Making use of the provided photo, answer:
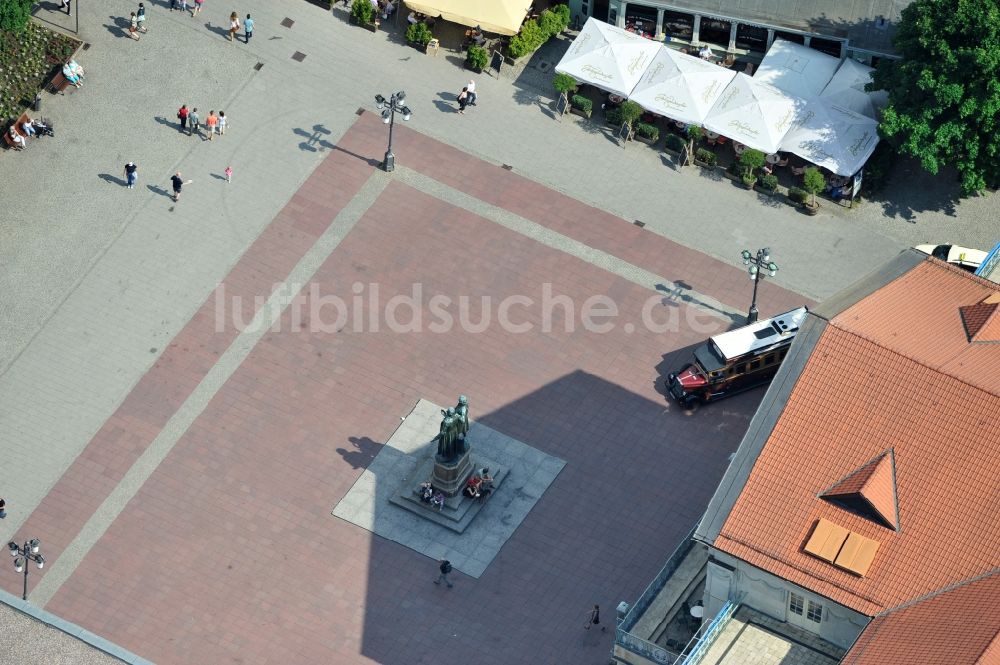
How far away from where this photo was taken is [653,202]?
97.8 m

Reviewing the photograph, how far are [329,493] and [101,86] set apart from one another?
25.3 metres

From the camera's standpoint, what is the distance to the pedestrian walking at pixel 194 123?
97.5 meters

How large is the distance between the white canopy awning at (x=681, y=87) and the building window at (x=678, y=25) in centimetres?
313

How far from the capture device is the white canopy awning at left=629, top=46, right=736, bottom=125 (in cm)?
9931

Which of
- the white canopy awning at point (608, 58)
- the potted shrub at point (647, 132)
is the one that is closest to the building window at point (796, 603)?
the potted shrub at point (647, 132)

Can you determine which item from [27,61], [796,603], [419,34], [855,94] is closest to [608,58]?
[419,34]

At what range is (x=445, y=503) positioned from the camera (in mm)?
85938

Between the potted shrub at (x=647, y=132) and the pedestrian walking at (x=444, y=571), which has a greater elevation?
the potted shrub at (x=647, y=132)

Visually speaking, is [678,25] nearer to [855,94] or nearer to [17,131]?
[855,94]

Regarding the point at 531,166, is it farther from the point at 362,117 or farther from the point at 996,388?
the point at 996,388

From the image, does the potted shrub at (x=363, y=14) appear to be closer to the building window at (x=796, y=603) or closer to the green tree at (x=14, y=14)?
the green tree at (x=14, y=14)

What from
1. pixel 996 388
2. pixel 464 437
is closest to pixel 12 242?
pixel 464 437

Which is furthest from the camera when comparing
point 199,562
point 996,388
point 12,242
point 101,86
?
point 101,86

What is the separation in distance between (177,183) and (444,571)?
77.1 feet
